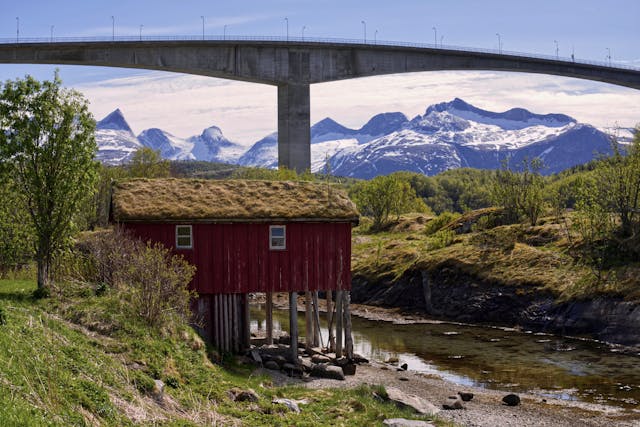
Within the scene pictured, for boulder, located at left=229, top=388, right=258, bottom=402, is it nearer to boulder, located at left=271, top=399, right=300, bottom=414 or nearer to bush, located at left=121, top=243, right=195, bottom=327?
boulder, located at left=271, top=399, right=300, bottom=414

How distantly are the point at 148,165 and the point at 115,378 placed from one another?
182ft

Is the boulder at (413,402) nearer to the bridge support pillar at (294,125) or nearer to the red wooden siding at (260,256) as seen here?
the red wooden siding at (260,256)

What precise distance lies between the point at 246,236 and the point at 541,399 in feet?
42.6

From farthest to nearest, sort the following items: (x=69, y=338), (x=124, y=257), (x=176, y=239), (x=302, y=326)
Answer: (x=302, y=326), (x=176, y=239), (x=124, y=257), (x=69, y=338)

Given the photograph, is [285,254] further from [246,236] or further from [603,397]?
[603,397]

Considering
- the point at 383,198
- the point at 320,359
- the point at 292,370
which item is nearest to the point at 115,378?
the point at 292,370

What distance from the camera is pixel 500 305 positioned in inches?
1930

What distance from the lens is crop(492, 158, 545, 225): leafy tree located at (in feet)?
198

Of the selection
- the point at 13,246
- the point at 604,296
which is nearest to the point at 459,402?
the point at 13,246

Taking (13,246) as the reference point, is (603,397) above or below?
below

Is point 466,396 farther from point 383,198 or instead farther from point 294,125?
point 383,198

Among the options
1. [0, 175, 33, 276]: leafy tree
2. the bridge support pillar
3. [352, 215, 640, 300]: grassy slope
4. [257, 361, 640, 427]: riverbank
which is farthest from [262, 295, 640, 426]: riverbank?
the bridge support pillar

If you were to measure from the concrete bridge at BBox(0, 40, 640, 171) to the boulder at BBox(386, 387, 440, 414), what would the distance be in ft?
169

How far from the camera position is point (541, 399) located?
3017cm
